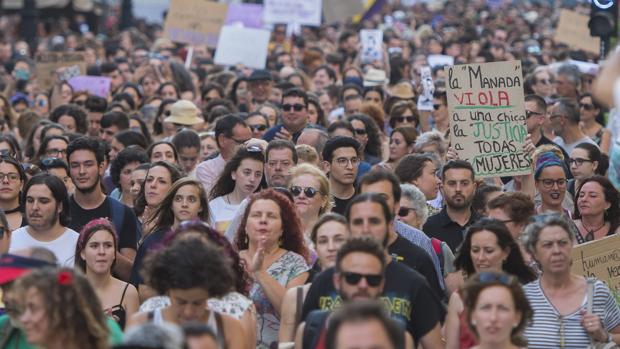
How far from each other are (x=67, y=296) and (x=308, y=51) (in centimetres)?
1741

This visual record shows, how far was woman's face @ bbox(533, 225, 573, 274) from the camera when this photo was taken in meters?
7.91

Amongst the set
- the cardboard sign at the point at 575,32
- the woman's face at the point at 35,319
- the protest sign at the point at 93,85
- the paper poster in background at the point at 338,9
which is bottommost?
the woman's face at the point at 35,319

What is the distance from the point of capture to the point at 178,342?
4871mm

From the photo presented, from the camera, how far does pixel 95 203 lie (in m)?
10.6

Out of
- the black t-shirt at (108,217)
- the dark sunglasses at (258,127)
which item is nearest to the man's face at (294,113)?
the dark sunglasses at (258,127)

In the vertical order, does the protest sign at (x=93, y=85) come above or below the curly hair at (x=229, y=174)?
above

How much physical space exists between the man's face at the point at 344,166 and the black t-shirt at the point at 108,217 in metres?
1.46

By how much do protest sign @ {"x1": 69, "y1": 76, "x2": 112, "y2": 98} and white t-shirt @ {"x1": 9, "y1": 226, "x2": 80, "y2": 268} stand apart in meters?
8.64

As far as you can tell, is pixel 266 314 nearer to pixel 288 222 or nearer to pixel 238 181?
pixel 288 222

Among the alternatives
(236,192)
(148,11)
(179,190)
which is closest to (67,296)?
(179,190)

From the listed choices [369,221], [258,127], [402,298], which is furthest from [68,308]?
[258,127]

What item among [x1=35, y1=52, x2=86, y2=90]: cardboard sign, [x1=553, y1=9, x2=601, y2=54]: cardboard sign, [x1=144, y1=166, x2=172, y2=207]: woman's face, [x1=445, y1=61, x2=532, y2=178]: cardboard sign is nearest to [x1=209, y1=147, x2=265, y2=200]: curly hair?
[x1=144, y1=166, x2=172, y2=207]: woman's face

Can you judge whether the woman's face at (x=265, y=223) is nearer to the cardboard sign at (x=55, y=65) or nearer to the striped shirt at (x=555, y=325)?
the striped shirt at (x=555, y=325)

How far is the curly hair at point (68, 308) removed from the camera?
5961 millimetres
